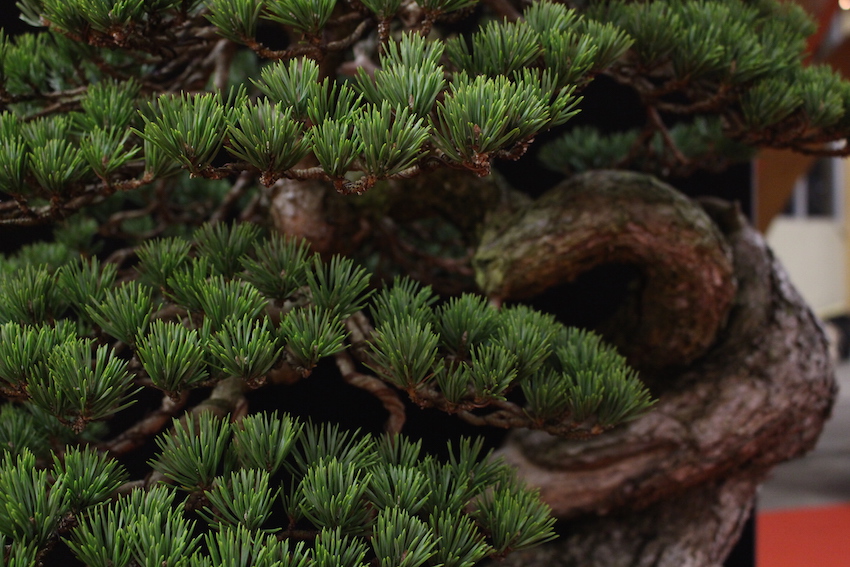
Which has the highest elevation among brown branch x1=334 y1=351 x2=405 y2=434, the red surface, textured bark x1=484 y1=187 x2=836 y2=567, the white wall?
brown branch x1=334 y1=351 x2=405 y2=434

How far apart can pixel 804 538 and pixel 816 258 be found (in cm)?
390

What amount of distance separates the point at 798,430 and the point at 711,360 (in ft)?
0.56

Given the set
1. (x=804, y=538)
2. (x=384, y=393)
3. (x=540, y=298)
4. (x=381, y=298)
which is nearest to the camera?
(x=381, y=298)

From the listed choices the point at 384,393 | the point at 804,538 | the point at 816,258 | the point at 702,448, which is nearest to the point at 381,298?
the point at 384,393

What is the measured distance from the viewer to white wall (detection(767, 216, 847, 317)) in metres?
4.77

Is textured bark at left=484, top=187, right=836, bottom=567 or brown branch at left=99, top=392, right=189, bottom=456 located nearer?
brown branch at left=99, top=392, right=189, bottom=456

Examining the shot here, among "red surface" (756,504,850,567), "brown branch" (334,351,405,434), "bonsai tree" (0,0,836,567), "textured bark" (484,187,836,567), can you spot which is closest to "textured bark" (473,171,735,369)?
"bonsai tree" (0,0,836,567)

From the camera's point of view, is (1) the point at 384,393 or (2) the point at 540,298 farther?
(2) the point at 540,298

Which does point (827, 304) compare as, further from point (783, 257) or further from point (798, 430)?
point (798, 430)

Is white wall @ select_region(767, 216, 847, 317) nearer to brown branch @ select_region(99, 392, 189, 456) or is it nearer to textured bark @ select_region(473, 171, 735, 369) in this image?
textured bark @ select_region(473, 171, 735, 369)

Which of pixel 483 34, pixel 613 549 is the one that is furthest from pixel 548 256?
pixel 613 549

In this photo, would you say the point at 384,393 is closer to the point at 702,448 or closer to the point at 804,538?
the point at 702,448

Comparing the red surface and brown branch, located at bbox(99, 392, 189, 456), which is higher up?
brown branch, located at bbox(99, 392, 189, 456)

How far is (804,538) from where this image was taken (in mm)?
1884
